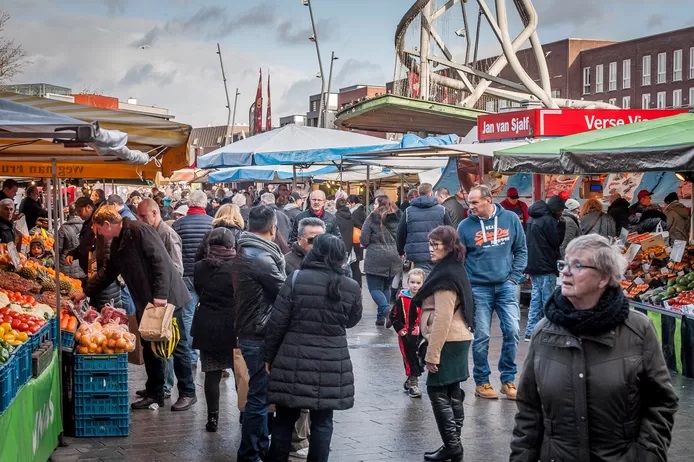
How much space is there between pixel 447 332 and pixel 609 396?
349 cm

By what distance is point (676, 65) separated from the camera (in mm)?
66188

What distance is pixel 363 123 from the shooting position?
29.2m

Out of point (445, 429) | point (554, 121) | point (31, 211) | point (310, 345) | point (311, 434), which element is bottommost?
point (445, 429)

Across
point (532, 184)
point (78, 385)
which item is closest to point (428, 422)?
point (78, 385)

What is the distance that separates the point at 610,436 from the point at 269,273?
3.39 m

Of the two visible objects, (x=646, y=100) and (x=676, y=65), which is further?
(x=646, y=100)

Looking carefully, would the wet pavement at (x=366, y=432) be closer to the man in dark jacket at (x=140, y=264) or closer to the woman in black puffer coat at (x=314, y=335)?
the man in dark jacket at (x=140, y=264)

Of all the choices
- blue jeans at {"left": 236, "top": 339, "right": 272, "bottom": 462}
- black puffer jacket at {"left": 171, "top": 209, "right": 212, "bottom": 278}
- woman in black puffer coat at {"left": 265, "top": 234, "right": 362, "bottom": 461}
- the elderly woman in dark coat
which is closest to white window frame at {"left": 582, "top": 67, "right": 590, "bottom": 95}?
black puffer jacket at {"left": 171, "top": 209, "right": 212, "bottom": 278}

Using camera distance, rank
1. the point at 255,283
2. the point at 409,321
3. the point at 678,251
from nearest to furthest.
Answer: the point at 255,283 < the point at 409,321 < the point at 678,251

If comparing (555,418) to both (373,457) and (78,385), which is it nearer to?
(373,457)

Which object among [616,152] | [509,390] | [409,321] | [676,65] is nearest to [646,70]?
[676,65]

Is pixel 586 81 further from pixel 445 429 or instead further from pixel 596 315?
pixel 596 315

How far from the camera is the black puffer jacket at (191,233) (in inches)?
429

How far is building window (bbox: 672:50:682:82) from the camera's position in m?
65.8
